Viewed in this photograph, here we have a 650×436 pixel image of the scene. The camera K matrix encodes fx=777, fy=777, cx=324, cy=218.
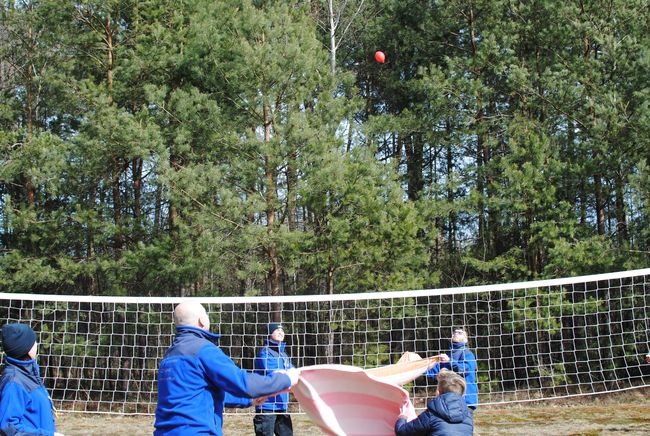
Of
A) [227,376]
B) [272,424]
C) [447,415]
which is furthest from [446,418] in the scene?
[272,424]

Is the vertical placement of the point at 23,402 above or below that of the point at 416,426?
above

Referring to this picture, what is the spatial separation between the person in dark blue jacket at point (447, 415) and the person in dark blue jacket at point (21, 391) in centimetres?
222

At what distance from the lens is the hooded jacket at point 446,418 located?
4.59 m

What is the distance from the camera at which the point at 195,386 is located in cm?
389

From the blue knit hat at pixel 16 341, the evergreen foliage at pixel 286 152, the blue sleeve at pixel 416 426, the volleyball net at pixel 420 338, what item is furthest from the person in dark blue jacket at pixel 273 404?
the evergreen foliage at pixel 286 152

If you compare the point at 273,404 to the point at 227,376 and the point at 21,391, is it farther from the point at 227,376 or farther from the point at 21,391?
the point at 227,376

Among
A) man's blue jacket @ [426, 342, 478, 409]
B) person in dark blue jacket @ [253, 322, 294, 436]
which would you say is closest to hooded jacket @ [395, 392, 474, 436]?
man's blue jacket @ [426, 342, 478, 409]

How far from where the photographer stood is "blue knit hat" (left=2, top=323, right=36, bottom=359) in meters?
4.47

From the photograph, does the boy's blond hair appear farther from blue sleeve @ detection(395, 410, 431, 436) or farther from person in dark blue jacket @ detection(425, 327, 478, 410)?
person in dark blue jacket @ detection(425, 327, 478, 410)

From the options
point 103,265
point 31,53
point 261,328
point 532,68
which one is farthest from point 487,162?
point 31,53

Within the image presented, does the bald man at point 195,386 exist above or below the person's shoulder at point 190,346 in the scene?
below

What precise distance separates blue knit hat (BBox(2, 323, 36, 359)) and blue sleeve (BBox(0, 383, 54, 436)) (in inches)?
7.6

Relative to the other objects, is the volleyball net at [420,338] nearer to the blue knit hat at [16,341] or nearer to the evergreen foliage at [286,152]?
the evergreen foliage at [286,152]

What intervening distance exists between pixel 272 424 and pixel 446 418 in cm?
364
